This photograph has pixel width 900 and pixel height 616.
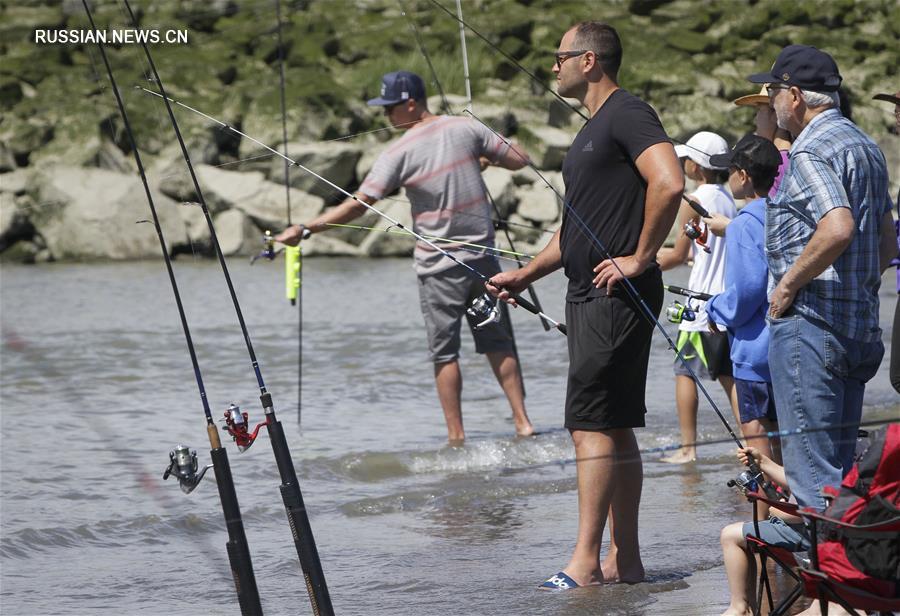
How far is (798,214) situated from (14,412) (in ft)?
18.1

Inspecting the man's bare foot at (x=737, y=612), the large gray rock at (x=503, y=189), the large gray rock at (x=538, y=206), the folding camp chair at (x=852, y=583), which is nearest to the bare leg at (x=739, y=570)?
the man's bare foot at (x=737, y=612)

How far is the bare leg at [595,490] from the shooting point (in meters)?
3.97

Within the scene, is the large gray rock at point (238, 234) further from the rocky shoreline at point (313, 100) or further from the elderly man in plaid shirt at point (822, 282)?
the elderly man in plaid shirt at point (822, 282)

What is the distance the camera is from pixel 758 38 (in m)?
21.7

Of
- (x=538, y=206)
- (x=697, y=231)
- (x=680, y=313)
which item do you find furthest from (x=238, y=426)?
(x=538, y=206)

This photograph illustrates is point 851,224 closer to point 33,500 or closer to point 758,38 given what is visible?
point 33,500

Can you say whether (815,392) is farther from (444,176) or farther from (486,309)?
(444,176)

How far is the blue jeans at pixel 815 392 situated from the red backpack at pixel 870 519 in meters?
0.52

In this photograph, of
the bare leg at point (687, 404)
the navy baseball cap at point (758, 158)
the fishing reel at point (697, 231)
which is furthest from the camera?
the bare leg at point (687, 404)

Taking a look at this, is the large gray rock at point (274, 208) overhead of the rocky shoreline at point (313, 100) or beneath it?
beneath

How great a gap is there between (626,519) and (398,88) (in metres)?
2.94

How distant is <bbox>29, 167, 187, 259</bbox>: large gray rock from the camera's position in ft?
53.9

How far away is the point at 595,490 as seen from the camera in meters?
3.97

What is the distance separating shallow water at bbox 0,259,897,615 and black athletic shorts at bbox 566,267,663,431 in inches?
19.5
